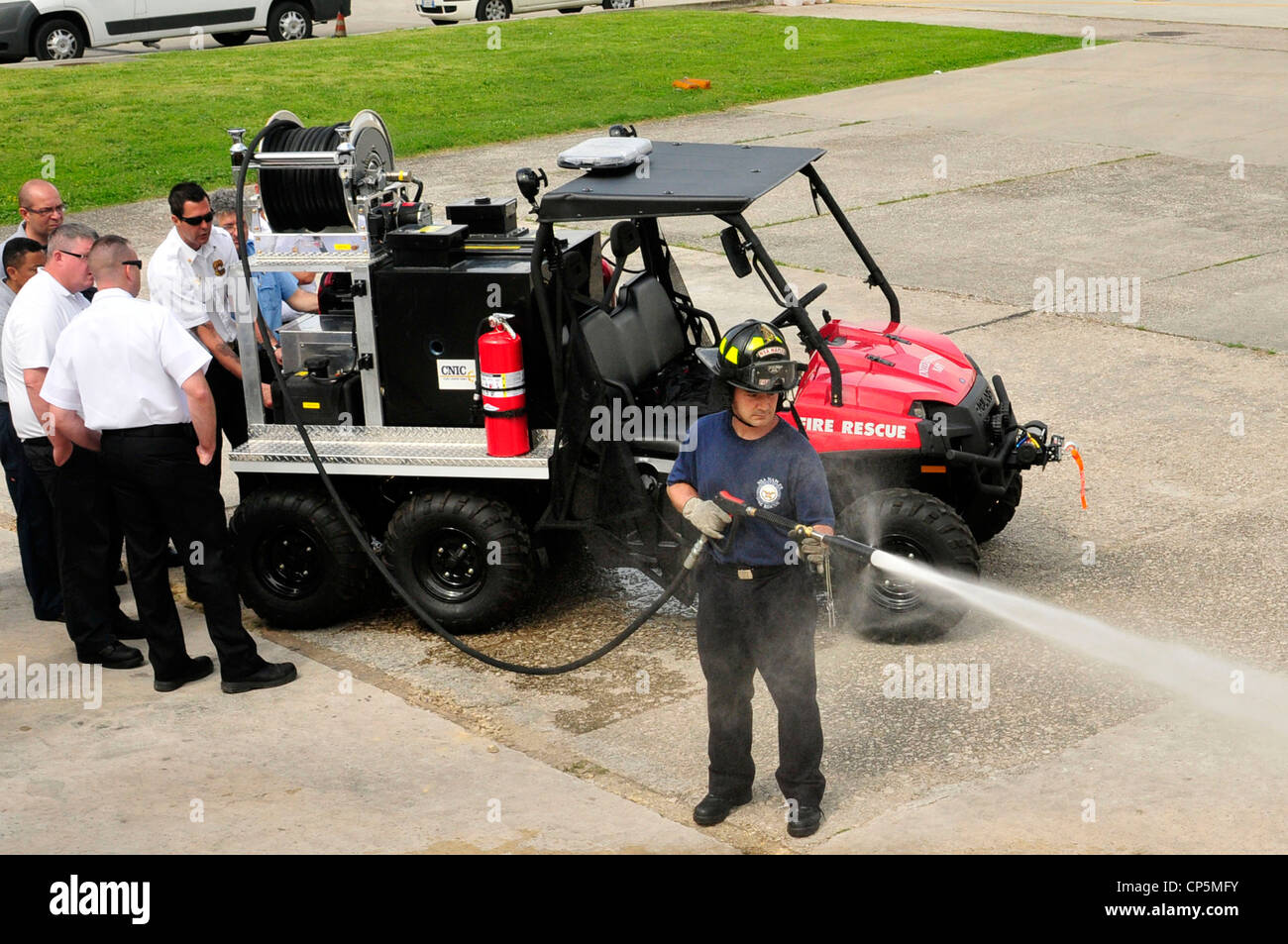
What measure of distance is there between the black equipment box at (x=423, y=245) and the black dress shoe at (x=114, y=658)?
221 cm

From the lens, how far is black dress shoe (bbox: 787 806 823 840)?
5234mm

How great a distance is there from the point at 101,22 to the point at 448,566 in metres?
19.7

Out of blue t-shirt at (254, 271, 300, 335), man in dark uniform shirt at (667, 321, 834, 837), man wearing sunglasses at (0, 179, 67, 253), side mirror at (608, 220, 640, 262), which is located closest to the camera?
man in dark uniform shirt at (667, 321, 834, 837)

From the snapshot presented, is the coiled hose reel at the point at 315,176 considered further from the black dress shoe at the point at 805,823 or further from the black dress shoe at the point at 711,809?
the black dress shoe at the point at 805,823

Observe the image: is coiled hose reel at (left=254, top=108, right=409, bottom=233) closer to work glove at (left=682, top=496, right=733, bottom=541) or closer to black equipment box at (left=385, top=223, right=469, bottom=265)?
black equipment box at (left=385, top=223, right=469, bottom=265)

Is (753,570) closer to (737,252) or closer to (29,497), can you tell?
(737,252)

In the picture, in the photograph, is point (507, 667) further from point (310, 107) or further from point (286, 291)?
point (310, 107)

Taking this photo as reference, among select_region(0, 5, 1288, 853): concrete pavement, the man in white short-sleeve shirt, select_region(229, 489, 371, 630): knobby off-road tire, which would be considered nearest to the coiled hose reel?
the man in white short-sleeve shirt

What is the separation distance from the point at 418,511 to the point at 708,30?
2155cm

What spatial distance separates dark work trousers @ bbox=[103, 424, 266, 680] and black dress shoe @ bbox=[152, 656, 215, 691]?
26mm

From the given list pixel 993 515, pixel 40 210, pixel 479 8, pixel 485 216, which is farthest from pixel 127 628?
pixel 479 8

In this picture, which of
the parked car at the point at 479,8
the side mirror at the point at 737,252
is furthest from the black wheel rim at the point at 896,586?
the parked car at the point at 479,8

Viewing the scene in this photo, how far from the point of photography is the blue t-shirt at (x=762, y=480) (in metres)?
5.18

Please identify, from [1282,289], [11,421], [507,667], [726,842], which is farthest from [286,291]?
[1282,289]
